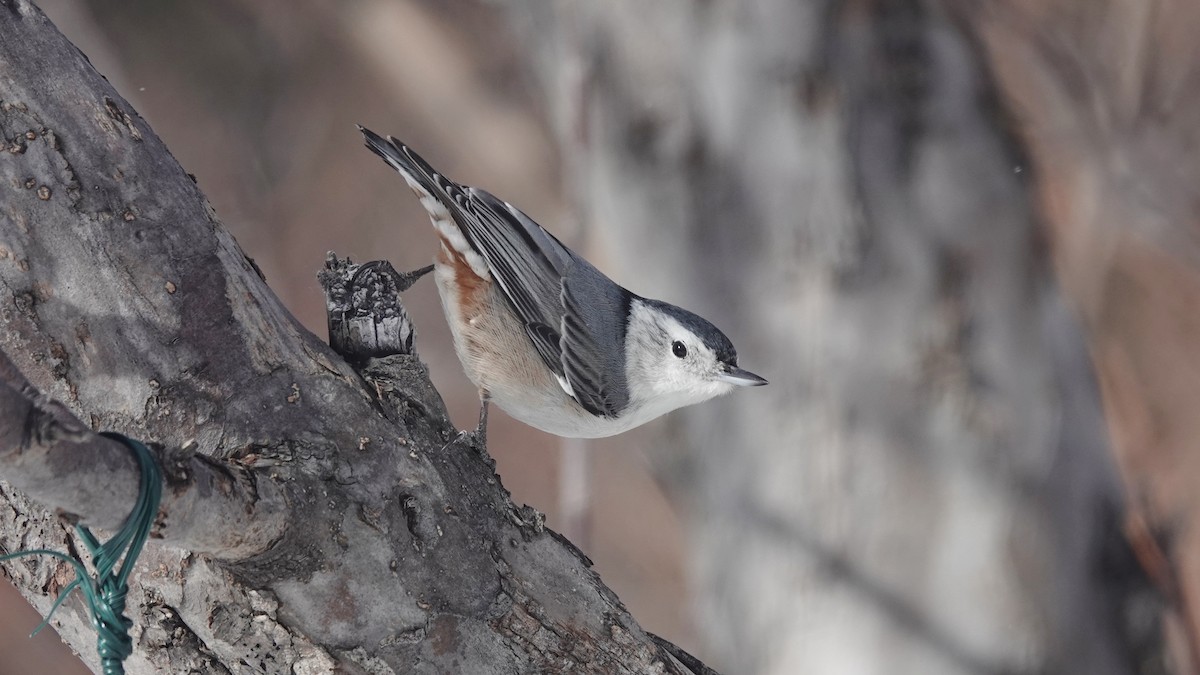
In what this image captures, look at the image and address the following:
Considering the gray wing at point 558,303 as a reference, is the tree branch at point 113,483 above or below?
below

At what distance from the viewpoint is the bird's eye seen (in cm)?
154

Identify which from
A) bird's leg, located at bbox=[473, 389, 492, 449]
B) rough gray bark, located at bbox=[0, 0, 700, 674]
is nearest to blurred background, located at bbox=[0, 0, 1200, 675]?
bird's leg, located at bbox=[473, 389, 492, 449]

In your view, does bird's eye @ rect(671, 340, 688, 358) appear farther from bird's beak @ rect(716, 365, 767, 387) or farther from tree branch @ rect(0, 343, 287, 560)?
tree branch @ rect(0, 343, 287, 560)

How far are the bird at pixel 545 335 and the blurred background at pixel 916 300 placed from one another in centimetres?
70

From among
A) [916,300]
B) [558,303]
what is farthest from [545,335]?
[916,300]

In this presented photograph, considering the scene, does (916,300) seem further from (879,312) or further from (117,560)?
(117,560)

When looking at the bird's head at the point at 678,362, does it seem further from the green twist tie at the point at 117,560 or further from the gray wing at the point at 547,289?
the green twist tie at the point at 117,560

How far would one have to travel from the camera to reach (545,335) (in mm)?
1524

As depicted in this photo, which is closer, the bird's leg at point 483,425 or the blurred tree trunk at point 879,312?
the bird's leg at point 483,425

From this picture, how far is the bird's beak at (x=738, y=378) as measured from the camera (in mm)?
1497

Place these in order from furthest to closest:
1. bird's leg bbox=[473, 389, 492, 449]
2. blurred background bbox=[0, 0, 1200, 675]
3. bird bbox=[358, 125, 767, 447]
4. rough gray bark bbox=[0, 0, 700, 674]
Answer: blurred background bbox=[0, 0, 1200, 675] → bird bbox=[358, 125, 767, 447] → bird's leg bbox=[473, 389, 492, 449] → rough gray bark bbox=[0, 0, 700, 674]

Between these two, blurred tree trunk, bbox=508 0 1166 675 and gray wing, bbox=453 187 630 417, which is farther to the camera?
blurred tree trunk, bbox=508 0 1166 675

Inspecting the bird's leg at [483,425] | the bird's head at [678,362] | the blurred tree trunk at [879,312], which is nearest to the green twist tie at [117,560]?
the bird's leg at [483,425]

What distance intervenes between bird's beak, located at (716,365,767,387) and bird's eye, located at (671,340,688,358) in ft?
0.21
